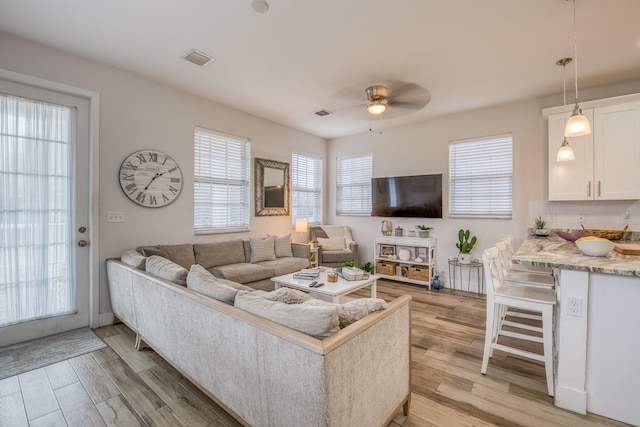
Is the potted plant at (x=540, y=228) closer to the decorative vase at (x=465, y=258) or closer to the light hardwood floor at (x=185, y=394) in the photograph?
the decorative vase at (x=465, y=258)

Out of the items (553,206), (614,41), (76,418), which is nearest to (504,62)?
(614,41)

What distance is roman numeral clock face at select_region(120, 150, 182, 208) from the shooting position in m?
3.38

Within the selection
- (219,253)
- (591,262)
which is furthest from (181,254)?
(591,262)

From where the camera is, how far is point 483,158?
4.50 m

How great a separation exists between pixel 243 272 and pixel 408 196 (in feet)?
10.1

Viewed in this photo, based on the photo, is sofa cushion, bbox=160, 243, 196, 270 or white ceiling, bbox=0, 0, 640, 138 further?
sofa cushion, bbox=160, 243, 196, 270

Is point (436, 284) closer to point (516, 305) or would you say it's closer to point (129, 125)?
point (516, 305)

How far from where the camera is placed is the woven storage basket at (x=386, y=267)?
514cm

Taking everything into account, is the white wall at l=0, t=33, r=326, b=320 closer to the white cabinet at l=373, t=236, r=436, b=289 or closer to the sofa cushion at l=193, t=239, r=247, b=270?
the sofa cushion at l=193, t=239, r=247, b=270

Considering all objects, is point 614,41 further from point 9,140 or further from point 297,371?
point 9,140

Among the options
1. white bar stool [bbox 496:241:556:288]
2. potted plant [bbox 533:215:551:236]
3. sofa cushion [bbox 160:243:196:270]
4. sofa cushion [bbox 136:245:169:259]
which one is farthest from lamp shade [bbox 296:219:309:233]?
potted plant [bbox 533:215:551:236]

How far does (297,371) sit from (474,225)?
4.19 metres

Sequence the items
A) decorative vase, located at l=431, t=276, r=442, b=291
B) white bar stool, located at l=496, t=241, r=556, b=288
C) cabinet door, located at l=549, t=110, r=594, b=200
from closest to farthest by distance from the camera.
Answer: white bar stool, located at l=496, t=241, r=556, b=288, cabinet door, located at l=549, t=110, r=594, b=200, decorative vase, located at l=431, t=276, r=442, b=291

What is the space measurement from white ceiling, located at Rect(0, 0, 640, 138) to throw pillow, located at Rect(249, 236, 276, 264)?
218 centimetres
